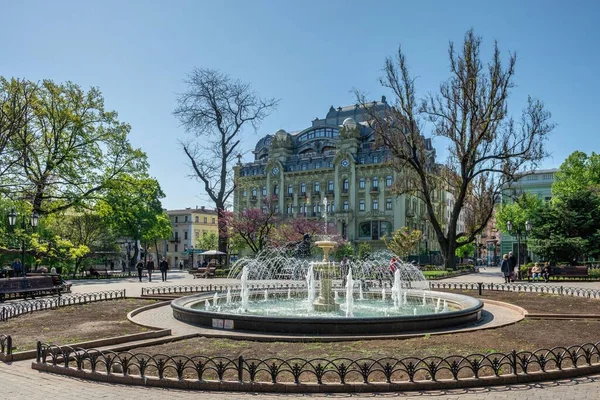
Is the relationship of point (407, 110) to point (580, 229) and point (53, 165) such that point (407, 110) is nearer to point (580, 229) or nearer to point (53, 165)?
point (580, 229)

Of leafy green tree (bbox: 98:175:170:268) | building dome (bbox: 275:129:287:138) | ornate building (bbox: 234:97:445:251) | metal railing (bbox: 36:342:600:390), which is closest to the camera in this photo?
metal railing (bbox: 36:342:600:390)

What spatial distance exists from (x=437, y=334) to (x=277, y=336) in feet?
12.0

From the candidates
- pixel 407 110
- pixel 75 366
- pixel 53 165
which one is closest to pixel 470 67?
pixel 407 110

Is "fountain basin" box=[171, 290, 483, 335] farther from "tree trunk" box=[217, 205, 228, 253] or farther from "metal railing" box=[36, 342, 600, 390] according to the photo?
"tree trunk" box=[217, 205, 228, 253]

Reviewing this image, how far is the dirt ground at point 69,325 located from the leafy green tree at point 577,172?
41101 millimetres

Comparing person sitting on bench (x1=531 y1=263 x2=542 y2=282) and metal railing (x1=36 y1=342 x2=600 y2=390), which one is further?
person sitting on bench (x1=531 y1=263 x2=542 y2=282)

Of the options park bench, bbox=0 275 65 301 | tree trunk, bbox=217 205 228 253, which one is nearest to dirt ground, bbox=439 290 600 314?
park bench, bbox=0 275 65 301

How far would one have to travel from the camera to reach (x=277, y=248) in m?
42.2

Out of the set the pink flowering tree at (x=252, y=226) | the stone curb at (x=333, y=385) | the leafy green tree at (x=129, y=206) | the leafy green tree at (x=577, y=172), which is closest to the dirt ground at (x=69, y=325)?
the stone curb at (x=333, y=385)

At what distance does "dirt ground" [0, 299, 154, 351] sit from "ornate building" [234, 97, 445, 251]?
44.6m

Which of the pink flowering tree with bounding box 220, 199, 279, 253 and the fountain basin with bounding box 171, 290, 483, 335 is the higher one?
the pink flowering tree with bounding box 220, 199, 279, 253

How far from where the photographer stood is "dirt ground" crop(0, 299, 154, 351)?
36.1 ft

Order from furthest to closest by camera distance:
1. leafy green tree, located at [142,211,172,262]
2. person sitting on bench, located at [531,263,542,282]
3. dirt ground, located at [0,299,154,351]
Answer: leafy green tree, located at [142,211,172,262] → person sitting on bench, located at [531,263,542,282] → dirt ground, located at [0,299,154,351]

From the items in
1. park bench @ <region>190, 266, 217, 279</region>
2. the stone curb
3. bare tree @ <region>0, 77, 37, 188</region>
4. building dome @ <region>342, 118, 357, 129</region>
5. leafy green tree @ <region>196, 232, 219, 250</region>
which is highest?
building dome @ <region>342, 118, 357, 129</region>
